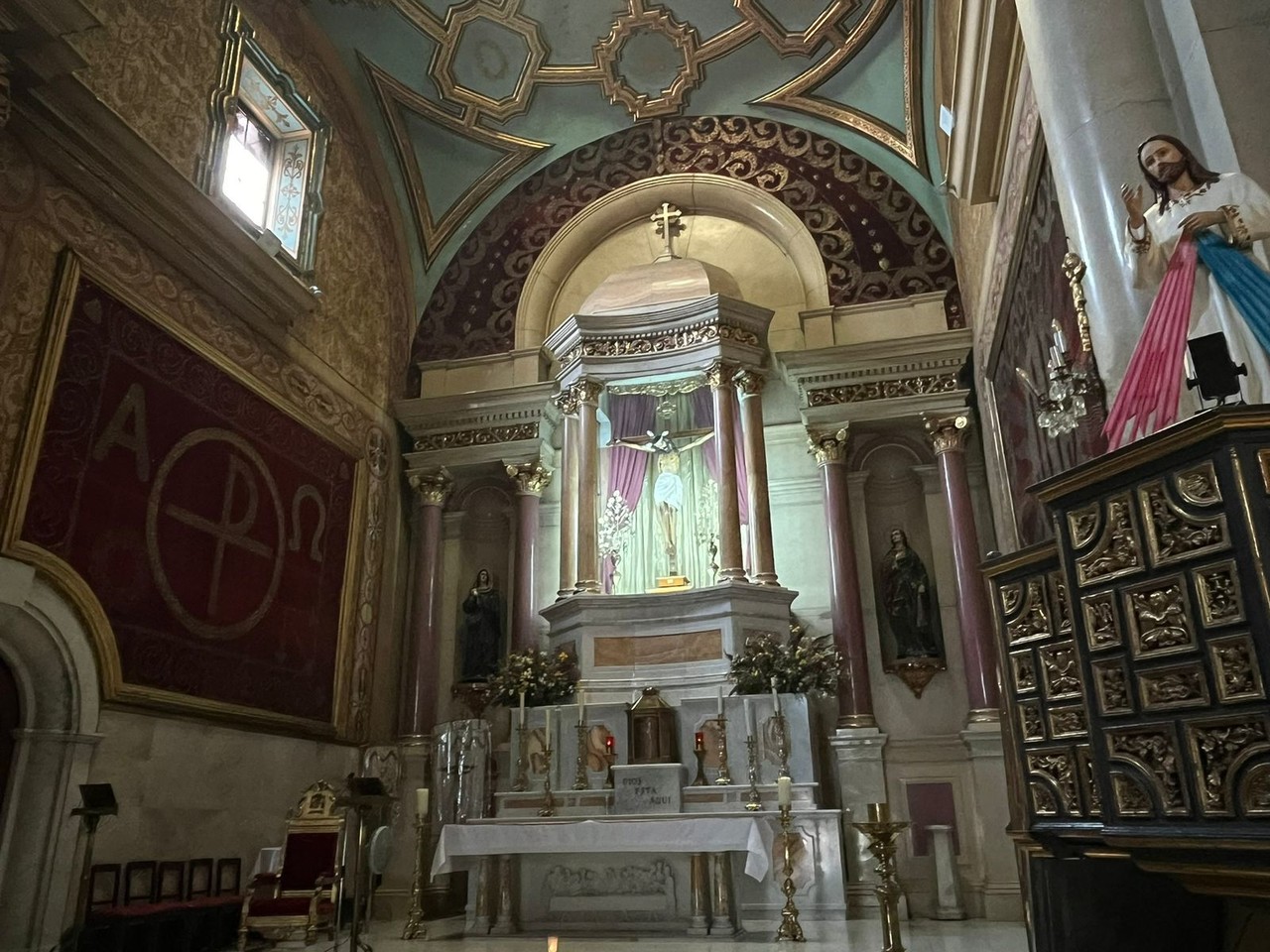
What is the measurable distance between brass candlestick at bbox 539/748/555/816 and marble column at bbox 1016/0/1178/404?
5.88 metres

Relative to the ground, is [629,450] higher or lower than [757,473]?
higher

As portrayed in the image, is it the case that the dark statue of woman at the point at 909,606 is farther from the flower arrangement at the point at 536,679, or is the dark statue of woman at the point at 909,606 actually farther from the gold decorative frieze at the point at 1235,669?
the gold decorative frieze at the point at 1235,669

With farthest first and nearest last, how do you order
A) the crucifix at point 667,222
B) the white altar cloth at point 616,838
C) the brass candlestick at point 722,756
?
the crucifix at point 667,222, the brass candlestick at point 722,756, the white altar cloth at point 616,838

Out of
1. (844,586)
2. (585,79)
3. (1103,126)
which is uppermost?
(585,79)

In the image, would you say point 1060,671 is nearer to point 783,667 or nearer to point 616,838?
point 616,838

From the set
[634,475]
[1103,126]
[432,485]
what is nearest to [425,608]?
[432,485]

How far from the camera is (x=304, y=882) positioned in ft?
23.5

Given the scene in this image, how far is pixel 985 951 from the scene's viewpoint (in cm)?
616

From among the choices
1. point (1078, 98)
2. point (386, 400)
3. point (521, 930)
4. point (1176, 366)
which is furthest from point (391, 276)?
point (1176, 366)

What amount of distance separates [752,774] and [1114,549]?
5683 millimetres

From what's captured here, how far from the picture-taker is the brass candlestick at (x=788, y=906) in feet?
21.0

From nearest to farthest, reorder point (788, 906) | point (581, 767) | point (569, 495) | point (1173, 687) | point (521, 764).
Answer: point (1173, 687), point (788, 906), point (581, 767), point (521, 764), point (569, 495)

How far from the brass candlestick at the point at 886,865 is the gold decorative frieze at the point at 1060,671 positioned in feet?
6.43

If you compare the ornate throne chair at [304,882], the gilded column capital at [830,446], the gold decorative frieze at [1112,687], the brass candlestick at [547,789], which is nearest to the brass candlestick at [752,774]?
the brass candlestick at [547,789]
